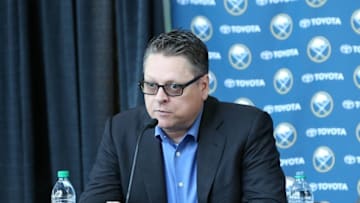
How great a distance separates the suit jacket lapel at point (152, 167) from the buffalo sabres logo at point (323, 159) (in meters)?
1.68

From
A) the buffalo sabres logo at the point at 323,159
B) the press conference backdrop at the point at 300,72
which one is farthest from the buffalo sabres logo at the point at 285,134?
the buffalo sabres logo at the point at 323,159

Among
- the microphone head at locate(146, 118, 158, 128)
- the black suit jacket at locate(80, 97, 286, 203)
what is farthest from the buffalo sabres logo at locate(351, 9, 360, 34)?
the microphone head at locate(146, 118, 158, 128)

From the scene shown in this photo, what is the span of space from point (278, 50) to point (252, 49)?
0.16m

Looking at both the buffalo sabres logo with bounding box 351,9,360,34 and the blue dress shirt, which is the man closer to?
the blue dress shirt

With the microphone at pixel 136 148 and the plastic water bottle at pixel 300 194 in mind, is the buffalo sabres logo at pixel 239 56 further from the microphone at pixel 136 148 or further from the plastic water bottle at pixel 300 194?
the microphone at pixel 136 148

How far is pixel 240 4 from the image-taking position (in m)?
4.68

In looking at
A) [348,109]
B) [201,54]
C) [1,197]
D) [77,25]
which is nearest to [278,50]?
[348,109]

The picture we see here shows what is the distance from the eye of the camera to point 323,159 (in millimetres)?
4535

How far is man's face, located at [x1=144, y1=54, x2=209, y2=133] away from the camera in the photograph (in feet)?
9.49

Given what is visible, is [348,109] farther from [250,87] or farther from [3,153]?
[3,153]

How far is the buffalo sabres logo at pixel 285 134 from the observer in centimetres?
459

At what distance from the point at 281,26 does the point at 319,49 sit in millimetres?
262

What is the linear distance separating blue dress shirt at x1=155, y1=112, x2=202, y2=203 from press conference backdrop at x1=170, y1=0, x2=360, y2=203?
156 cm

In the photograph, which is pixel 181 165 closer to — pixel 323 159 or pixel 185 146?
pixel 185 146
